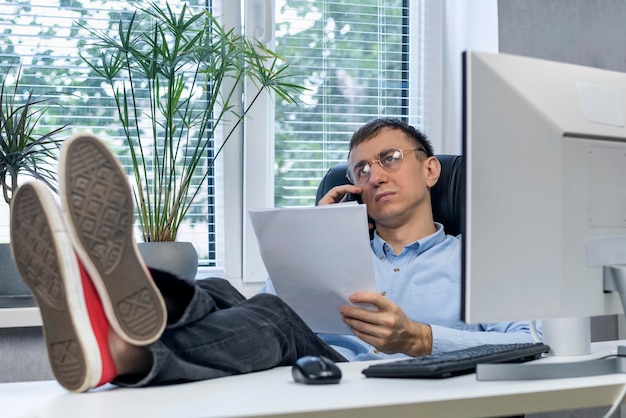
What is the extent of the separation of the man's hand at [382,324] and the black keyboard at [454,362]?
0.22 metres

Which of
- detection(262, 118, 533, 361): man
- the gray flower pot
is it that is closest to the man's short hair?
detection(262, 118, 533, 361): man

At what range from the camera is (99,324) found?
1052 mm

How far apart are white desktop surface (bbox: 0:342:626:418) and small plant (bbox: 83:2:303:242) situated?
122 centimetres

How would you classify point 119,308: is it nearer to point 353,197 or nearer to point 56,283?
point 56,283

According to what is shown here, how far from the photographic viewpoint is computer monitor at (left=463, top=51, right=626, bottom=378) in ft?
3.40

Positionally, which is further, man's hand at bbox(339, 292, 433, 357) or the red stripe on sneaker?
man's hand at bbox(339, 292, 433, 357)

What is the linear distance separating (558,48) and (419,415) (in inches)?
85.5

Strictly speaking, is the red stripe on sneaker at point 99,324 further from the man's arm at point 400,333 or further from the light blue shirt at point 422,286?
the light blue shirt at point 422,286

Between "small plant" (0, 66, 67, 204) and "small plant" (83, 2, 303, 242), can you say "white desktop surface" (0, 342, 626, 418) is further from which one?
Result: "small plant" (83, 2, 303, 242)

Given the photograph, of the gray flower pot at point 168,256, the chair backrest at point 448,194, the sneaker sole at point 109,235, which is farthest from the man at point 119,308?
the gray flower pot at point 168,256

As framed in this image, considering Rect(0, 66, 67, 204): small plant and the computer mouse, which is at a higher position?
Rect(0, 66, 67, 204): small plant

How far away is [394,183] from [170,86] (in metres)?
0.68

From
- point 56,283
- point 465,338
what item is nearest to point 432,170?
point 465,338

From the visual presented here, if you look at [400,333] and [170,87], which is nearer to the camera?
[400,333]
